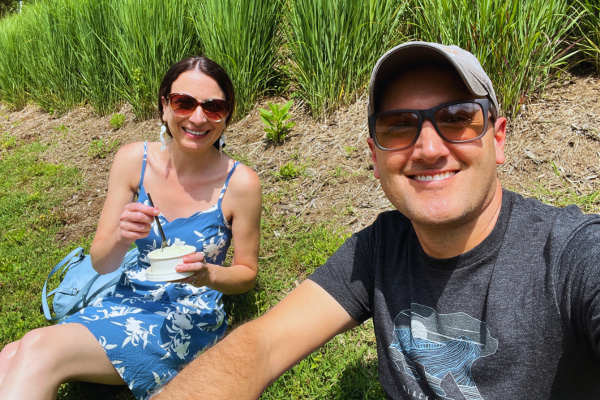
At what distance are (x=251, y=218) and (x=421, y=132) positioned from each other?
60.5 inches

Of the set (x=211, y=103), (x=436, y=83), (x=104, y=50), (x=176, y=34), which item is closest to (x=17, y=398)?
(x=211, y=103)

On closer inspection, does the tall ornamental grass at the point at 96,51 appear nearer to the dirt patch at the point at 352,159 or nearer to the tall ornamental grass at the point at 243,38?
the tall ornamental grass at the point at 243,38

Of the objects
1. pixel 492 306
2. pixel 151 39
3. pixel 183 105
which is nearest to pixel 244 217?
pixel 183 105

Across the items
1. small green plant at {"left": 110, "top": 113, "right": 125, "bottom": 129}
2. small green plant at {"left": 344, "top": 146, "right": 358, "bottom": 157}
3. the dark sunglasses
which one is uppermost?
the dark sunglasses

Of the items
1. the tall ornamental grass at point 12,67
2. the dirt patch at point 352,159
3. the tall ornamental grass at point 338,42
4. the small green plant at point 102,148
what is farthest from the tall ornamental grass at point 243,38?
the tall ornamental grass at point 12,67

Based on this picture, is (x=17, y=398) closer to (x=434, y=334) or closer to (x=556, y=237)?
(x=434, y=334)

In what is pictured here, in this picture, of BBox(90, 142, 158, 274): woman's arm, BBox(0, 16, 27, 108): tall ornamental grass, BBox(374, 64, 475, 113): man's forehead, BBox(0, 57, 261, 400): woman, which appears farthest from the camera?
BBox(0, 16, 27, 108): tall ornamental grass

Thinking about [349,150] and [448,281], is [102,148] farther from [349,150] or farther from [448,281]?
[448,281]

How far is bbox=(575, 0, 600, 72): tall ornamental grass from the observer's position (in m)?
3.59

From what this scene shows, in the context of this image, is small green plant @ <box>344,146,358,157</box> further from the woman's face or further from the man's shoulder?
the man's shoulder

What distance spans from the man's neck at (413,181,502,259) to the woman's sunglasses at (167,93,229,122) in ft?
5.46

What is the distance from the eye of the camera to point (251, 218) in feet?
9.13

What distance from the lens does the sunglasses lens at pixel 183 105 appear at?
2.66 metres

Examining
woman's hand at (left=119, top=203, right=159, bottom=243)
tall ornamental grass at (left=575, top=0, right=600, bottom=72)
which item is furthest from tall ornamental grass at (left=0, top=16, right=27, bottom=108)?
tall ornamental grass at (left=575, top=0, right=600, bottom=72)
